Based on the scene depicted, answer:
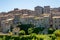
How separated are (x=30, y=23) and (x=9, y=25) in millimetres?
3639

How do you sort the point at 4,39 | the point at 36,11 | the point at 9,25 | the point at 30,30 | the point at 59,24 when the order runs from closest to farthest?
1. the point at 4,39
2. the point at 30,30
3. the point at 59,24
4. the point at 9,25
5. the point at 36,11

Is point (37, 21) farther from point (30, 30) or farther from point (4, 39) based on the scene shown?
point (4, 39)

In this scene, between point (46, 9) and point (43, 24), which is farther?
point (46, 9)

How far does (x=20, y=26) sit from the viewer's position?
33344 mm

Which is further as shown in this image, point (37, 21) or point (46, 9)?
point (46, 9)

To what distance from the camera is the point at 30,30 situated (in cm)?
3016

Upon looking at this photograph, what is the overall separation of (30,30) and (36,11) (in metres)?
15.4

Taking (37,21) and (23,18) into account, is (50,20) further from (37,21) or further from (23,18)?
(23,18)

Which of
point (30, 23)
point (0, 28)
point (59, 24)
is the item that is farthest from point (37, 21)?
point (0, 28)

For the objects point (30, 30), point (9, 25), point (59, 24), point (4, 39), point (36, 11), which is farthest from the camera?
point (36, 11)

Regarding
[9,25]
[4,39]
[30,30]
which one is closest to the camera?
[4,39]

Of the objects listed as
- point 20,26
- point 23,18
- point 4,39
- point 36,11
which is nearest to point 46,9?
point 36,11

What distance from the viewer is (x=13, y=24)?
3528 centimetres

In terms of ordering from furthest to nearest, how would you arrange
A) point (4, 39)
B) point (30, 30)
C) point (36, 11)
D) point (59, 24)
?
point (36, 11) < point (59, 24) < point (30, 30) < point (4, 39)
